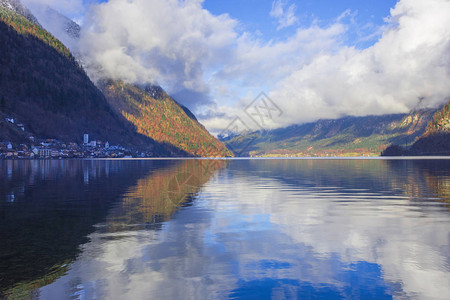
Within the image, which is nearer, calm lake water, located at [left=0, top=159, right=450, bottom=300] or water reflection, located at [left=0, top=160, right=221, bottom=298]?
calm lake water, located at [left=0, top=159, right=450, bottom=300]

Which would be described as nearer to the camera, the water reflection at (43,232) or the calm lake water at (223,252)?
the calm lake water at (223,252)

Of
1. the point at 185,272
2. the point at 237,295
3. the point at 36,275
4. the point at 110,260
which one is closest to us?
the point at 237,295

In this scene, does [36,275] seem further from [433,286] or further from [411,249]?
[411,249]

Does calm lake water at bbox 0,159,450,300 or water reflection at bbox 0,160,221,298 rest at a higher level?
water reflection at bbox 0,160,221,298

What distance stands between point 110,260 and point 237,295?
252 inches

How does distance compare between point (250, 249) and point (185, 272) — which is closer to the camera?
point (185, 272)

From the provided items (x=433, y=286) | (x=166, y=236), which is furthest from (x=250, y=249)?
(x=433, y=286)

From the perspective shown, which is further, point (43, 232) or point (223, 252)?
point (43, 232)

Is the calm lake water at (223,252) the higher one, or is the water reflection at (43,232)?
the water reflection at (43,232)

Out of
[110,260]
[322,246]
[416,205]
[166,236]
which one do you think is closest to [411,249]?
[322,246]

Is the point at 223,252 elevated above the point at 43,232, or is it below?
below

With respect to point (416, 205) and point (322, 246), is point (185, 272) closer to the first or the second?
point (322, 246)

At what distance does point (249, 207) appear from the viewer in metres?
31.1

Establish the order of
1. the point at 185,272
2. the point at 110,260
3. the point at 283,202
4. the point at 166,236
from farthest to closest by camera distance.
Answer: the point at 283,202 → the point at 166,236 → the point at 110,260 → the point at 185,272
